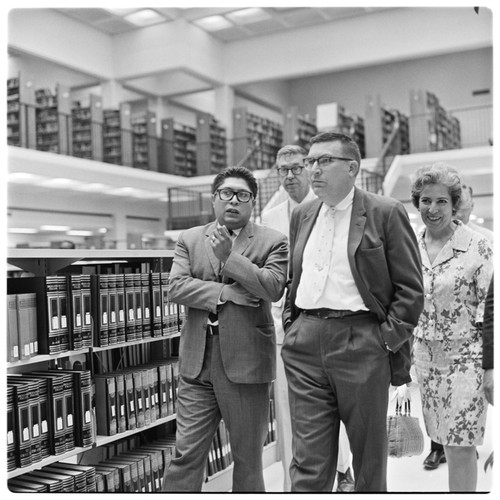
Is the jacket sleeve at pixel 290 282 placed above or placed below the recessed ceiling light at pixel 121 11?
below

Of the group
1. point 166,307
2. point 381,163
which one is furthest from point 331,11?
point 166,307

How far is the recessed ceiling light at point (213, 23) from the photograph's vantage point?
16891mm

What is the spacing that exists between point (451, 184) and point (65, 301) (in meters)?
1.79

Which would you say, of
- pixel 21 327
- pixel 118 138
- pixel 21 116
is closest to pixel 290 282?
pixel 21 327

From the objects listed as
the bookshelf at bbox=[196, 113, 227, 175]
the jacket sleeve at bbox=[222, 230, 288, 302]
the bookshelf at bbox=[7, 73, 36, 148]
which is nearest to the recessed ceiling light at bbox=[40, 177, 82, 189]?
the bookshelf at bbox=[7, 73, 36, 148]

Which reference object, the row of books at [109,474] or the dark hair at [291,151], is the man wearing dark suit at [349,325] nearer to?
the dark hair at [291,151]

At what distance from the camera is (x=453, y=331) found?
2.79 m

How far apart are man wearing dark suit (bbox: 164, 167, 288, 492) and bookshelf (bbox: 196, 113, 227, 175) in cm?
1423

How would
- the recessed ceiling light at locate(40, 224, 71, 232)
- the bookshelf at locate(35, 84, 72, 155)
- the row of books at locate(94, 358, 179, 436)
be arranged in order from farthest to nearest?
the recessed ceiling light at locate(40, 224, 71, 232), the bookshelf at locate(35, 84, 72, 155), the row of books at locate(94, 358, 179, 436)

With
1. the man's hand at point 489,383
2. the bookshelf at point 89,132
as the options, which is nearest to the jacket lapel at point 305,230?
the man's hand at point 489,383

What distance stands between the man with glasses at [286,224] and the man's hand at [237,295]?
31.5 inches

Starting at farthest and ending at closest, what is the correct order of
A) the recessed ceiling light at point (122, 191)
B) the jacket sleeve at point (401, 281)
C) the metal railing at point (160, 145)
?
the recessed ceiling light at point (122, 191) → the metal railing at point (160, 145) → the jacket sleeve at point (401, 281)

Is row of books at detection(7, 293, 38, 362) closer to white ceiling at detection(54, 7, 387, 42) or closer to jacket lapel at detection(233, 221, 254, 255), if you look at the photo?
jacket lapel at detection(233, 221, 254, 255)

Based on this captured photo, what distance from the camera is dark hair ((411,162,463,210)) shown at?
2812 mm
